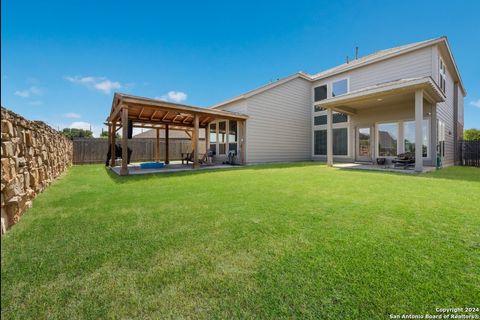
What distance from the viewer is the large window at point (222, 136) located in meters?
12.8

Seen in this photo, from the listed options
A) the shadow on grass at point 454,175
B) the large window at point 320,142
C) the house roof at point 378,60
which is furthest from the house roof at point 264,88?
the shadow on grass at point 454,175

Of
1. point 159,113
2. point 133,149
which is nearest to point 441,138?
point 159,113

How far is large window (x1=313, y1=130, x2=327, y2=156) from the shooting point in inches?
539

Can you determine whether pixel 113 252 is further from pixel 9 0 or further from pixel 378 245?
pixel 378 245

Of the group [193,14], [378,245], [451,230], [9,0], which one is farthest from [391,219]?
[193,14]

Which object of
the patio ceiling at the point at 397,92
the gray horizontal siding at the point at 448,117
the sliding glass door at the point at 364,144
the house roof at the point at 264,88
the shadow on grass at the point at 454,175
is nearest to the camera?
the shadow on grass at the point at 454,175

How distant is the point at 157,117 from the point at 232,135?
418 centimetres

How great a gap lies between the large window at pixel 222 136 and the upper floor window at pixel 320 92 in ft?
21.6

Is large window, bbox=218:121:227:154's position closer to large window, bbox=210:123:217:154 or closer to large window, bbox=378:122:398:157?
large window, bbox=210:123:217:154

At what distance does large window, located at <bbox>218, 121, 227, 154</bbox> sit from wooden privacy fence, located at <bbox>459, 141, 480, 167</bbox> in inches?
555

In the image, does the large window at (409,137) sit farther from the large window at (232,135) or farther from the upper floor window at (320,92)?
the large window at (232,135)

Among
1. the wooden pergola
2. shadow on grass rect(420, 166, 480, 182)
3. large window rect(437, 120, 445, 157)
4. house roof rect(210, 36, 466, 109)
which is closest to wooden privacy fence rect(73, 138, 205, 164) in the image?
the wooden pergola

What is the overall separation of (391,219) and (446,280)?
1.40 m

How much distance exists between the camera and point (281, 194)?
449 cm
